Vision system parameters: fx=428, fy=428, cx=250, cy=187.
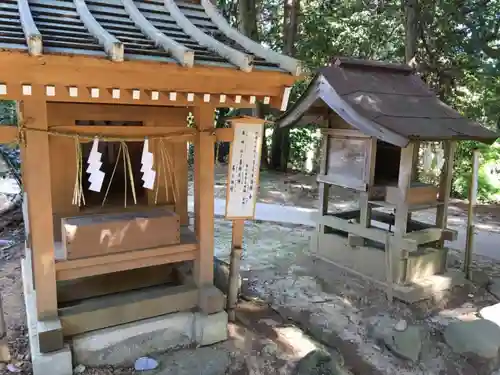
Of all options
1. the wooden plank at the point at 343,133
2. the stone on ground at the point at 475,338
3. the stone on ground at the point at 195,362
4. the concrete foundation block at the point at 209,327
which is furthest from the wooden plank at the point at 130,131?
the stone on ground at the point at 475,338

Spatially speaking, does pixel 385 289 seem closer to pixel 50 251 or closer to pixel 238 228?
pixel 238 228

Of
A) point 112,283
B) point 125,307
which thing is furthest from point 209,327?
point 112,283

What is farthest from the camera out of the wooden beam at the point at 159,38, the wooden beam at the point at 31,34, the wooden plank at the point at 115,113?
the wooden plank at the point at 115,113

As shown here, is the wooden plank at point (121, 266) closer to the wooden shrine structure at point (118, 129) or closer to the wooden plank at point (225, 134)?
the wooden shrine structure at point (118, 129)

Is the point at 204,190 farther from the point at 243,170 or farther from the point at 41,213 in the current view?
the point at 41,213

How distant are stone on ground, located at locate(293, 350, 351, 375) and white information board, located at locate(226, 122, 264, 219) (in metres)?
1.60

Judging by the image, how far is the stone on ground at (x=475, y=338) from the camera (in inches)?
189

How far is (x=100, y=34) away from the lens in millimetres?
3400

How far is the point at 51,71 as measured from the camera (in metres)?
3.27

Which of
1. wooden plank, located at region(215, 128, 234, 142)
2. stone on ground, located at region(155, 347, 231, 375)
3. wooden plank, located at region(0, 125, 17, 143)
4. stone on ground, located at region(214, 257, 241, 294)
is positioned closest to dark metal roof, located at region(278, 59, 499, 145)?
wooden plank, located at region(215, 128, 234, 142)

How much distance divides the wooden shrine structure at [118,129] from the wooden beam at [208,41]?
0.01 meters

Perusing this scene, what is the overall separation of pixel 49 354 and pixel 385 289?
14.5 ft

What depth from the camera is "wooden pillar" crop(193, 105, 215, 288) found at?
14.1 ft

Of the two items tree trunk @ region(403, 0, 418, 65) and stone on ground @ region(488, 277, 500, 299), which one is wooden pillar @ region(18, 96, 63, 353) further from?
tree trunk @ region(403, 0, 418, 65)
